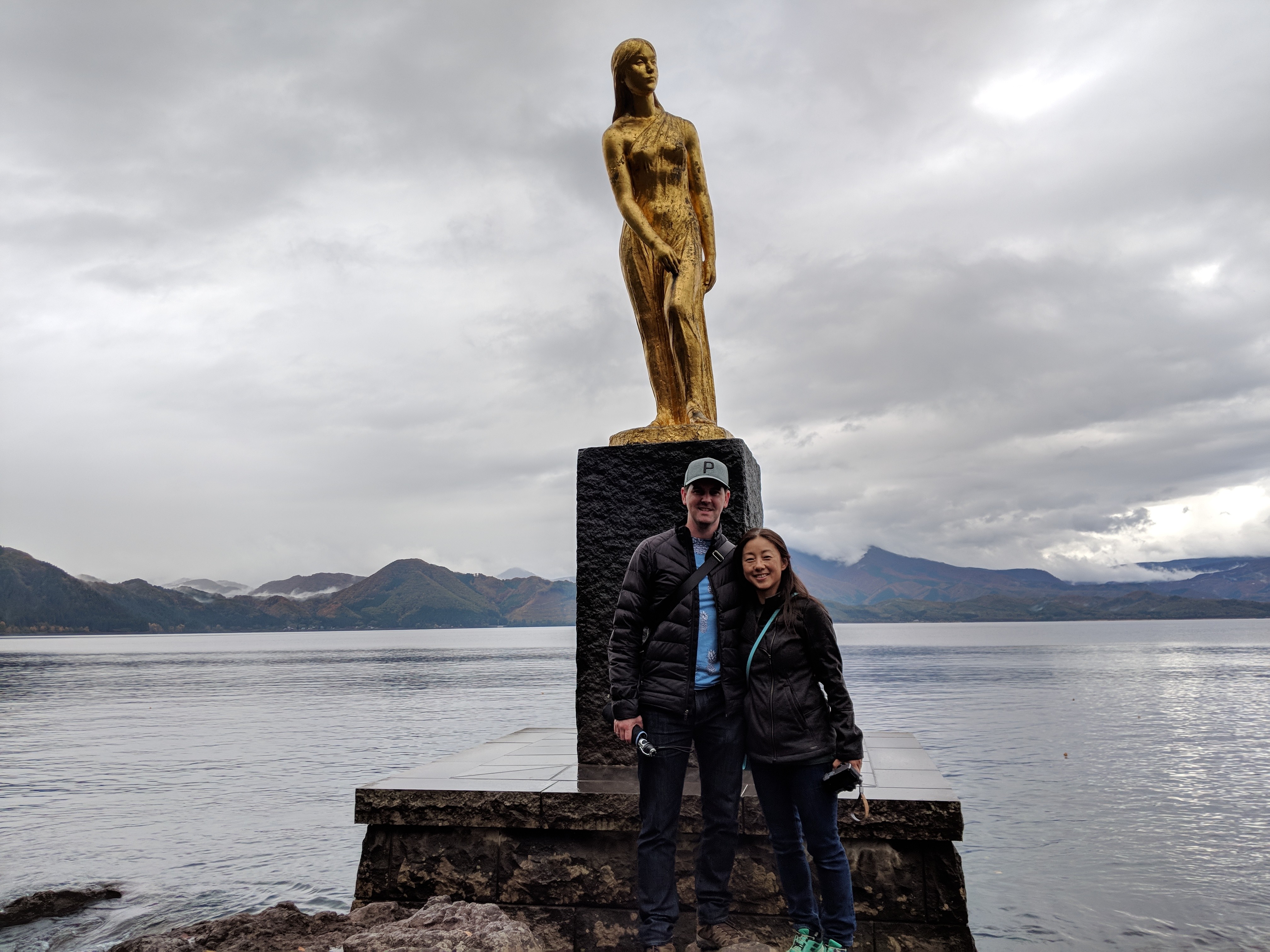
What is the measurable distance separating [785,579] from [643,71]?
4091mm

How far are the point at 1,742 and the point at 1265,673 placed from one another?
40398mm

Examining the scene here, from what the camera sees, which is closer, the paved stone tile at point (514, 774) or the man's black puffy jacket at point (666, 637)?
the man's black puffy jacket at point (666, 637)

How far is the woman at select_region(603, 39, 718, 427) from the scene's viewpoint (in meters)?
6.26

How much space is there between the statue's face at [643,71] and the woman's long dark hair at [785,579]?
12.7 ft

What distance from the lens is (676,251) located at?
643cm

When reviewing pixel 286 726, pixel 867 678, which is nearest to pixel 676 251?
pixel 286 726

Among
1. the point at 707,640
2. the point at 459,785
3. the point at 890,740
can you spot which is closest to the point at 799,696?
the point at 707,640

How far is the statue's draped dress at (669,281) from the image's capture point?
20.7 ft

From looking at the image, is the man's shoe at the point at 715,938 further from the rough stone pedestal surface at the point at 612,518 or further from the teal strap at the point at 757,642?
the rough stone pedestal surface at the point at 612,518

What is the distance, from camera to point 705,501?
3.79 meters

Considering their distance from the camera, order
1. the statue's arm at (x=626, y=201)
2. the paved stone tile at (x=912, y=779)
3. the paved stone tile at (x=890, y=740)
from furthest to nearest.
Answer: the statue's arm at (x=626, y=201)
the paved stone tile at (x=890, y=740)
the paved stone tile at (x=912, y=779)

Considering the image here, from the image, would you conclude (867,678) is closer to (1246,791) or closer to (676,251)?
(1246,791)

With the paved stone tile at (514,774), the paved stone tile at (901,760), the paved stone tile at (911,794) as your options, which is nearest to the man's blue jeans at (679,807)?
the paved stone tile at (911,794)

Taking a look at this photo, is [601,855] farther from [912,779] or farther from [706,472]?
[706,472]
